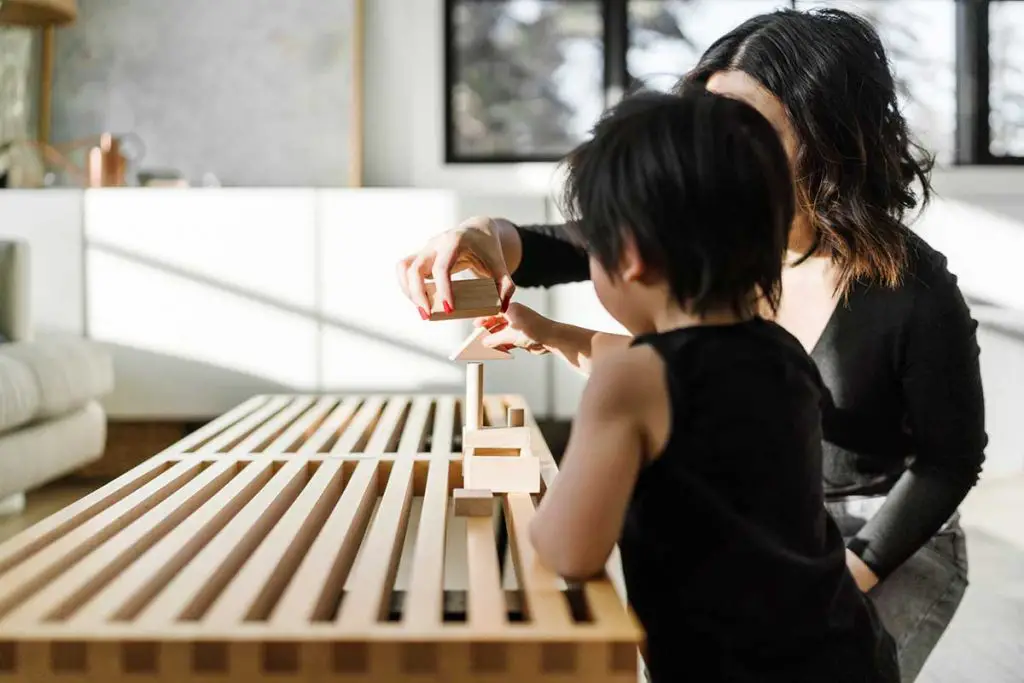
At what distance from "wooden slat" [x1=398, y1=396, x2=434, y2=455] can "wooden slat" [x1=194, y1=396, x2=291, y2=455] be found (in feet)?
0.81

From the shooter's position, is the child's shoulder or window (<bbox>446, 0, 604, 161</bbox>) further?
window (<bbox>446, 0, 604, 161</bbox>)

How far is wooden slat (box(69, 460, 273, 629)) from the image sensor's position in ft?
2.26

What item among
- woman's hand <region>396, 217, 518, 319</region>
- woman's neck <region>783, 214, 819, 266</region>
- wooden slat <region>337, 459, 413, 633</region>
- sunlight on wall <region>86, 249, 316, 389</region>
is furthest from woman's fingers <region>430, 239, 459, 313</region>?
sunlight on wall <region>86, 249, 316, 389</region>

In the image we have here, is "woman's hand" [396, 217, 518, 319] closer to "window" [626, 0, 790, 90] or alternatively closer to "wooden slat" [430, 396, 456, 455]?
"wooden slat" [430, 396, 456, 455]

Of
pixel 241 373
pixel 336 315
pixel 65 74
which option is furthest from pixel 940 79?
pixel 65 74

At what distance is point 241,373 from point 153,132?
3.75ft

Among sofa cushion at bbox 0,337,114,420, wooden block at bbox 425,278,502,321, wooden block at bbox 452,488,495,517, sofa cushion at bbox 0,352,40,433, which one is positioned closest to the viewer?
wooden block at bbox 452,488,495,517

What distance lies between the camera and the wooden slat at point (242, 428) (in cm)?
140

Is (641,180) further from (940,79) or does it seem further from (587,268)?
(940,79)

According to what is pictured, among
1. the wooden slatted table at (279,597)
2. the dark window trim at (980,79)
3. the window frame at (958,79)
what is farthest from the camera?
the dark window trim at (980,79)

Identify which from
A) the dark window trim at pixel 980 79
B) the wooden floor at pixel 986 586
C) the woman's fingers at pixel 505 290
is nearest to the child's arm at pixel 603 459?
the woman's fingers at pixel 505 290

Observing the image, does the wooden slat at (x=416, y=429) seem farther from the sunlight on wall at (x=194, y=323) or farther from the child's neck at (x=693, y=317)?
the sunlight on wall at (x=194, y=323)

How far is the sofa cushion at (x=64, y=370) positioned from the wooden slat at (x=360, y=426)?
3.02 feet

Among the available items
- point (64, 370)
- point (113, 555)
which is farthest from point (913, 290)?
point (64, 370)
